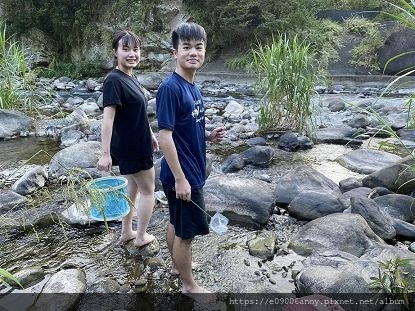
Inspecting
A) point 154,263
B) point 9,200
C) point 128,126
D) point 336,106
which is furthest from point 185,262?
point 336,106

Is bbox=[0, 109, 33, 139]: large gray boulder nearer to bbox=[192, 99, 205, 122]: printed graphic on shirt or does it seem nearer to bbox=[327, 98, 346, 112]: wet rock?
bbox=[192, 99, 205, 122]: printed graphic on shirt

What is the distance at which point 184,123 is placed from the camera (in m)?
1.89

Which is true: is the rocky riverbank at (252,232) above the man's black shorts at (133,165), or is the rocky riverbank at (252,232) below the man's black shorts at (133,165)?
below

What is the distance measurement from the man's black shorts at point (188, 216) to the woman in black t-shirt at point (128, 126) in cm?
50

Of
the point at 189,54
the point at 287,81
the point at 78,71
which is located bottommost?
the point at 78,71

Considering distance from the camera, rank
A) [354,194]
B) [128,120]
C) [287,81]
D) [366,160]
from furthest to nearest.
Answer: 1. [287,81]
2. [366,160]
3. [354,194]
4. [128,120]

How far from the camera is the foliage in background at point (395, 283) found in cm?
184

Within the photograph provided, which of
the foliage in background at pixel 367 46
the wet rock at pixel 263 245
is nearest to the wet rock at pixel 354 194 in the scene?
the wet rock at pixel 263 245

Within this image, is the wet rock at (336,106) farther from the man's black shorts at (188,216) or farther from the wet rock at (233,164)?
the man's black shorts at (188,216)

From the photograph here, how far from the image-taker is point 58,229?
299 centimetres

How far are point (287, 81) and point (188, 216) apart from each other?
3.37 meters

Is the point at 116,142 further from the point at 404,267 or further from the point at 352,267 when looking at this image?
the point at 404,267

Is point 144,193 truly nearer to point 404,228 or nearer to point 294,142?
point 404,228

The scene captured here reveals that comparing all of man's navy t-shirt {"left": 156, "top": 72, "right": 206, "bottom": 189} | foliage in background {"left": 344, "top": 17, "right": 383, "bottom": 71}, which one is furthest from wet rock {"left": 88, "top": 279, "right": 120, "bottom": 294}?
foliage in background {"left": 344, "top": 17, "right": 383, "bottom": 71}
